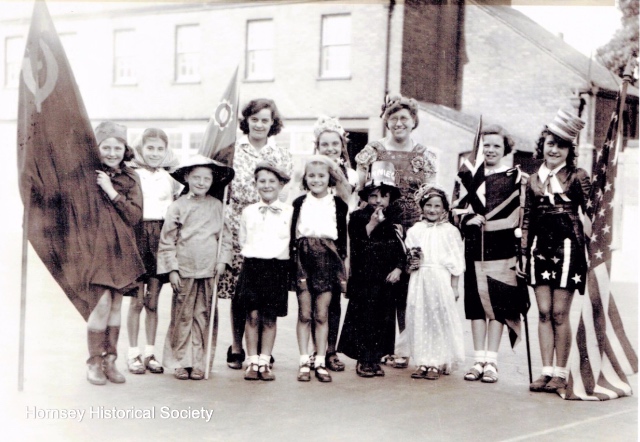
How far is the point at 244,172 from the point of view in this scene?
587 centimetres

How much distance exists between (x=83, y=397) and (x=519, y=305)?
307 centimetres

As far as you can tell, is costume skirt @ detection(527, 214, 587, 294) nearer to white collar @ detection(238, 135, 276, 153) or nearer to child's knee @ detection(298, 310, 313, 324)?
child's knee @ detection(298, 310, 313, 324)

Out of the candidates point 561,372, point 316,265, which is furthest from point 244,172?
point 561,372

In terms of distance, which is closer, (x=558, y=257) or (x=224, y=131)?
(x=558, y=257)

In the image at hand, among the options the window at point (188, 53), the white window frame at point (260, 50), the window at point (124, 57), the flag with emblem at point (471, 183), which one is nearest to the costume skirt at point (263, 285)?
the flag with emblem at point (471, 183)

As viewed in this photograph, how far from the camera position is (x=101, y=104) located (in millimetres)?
20422

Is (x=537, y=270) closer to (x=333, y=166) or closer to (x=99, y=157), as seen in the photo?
→ (x=333, y=166)

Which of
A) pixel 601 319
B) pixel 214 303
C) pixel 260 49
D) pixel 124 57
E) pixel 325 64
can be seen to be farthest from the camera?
pixel 124 57

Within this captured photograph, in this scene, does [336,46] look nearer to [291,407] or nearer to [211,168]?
[211,168]

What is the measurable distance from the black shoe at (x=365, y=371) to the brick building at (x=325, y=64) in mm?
13108

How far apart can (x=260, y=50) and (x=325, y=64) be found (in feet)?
5.47

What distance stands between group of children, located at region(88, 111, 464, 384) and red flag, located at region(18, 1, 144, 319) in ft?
0.59

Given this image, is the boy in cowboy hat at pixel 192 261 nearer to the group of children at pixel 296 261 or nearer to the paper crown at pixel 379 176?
the group of children at pixel 296 261

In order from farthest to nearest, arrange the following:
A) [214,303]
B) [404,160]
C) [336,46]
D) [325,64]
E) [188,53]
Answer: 1. [188,53]
2. [325,64]
3. [336,46]
4. [404,160]
5. [214,303]
